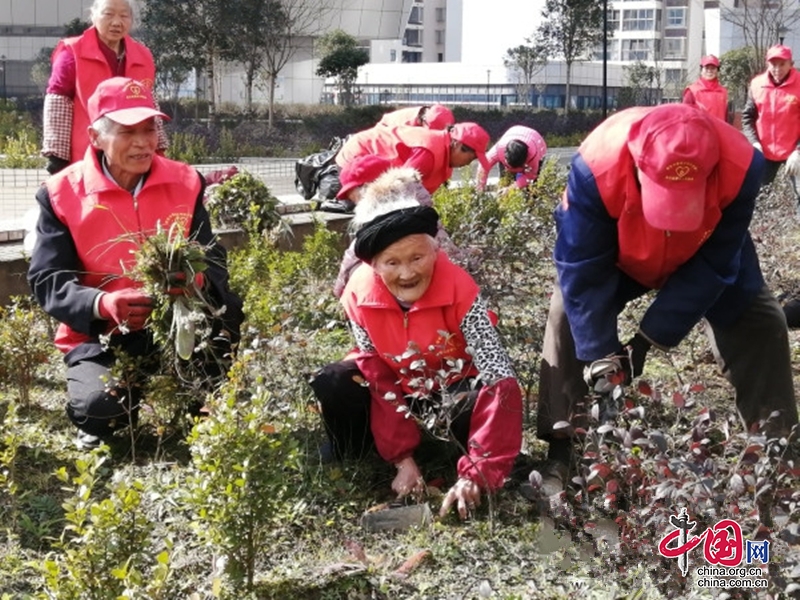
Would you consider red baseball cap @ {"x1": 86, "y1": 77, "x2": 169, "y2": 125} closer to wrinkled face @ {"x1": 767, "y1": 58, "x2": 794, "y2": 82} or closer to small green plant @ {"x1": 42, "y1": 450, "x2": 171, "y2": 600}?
small green plant @ {"x1": 42, "y1": 450, "x2": 171, "y2": 600}

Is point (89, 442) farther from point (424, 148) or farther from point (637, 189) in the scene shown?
point (424, 148)

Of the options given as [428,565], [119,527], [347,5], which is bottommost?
[428,565]

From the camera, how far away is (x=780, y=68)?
9781 mm

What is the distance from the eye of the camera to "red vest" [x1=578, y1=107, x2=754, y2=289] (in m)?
3.31

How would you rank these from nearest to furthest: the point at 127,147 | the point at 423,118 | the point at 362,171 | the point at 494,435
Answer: the point at 494,435 < the point at 127,147 < the point at 362,171 < the point at 423,118

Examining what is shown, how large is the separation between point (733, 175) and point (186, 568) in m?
1.89

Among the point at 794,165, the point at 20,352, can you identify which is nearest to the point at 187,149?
the point at 794,165

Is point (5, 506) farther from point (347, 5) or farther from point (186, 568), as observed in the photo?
point (347, 5)

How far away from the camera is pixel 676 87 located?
42531 millimetres

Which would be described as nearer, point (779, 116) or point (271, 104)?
point (779, 116)

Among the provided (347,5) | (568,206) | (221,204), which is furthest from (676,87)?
(568,206)

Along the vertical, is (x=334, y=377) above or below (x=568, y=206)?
below

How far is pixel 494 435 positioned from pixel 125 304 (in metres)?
1.30

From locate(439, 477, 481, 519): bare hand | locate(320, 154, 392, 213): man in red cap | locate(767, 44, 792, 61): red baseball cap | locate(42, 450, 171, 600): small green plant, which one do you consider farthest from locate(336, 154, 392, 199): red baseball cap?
locate(767, 44, 792, 61): red baseball cap
